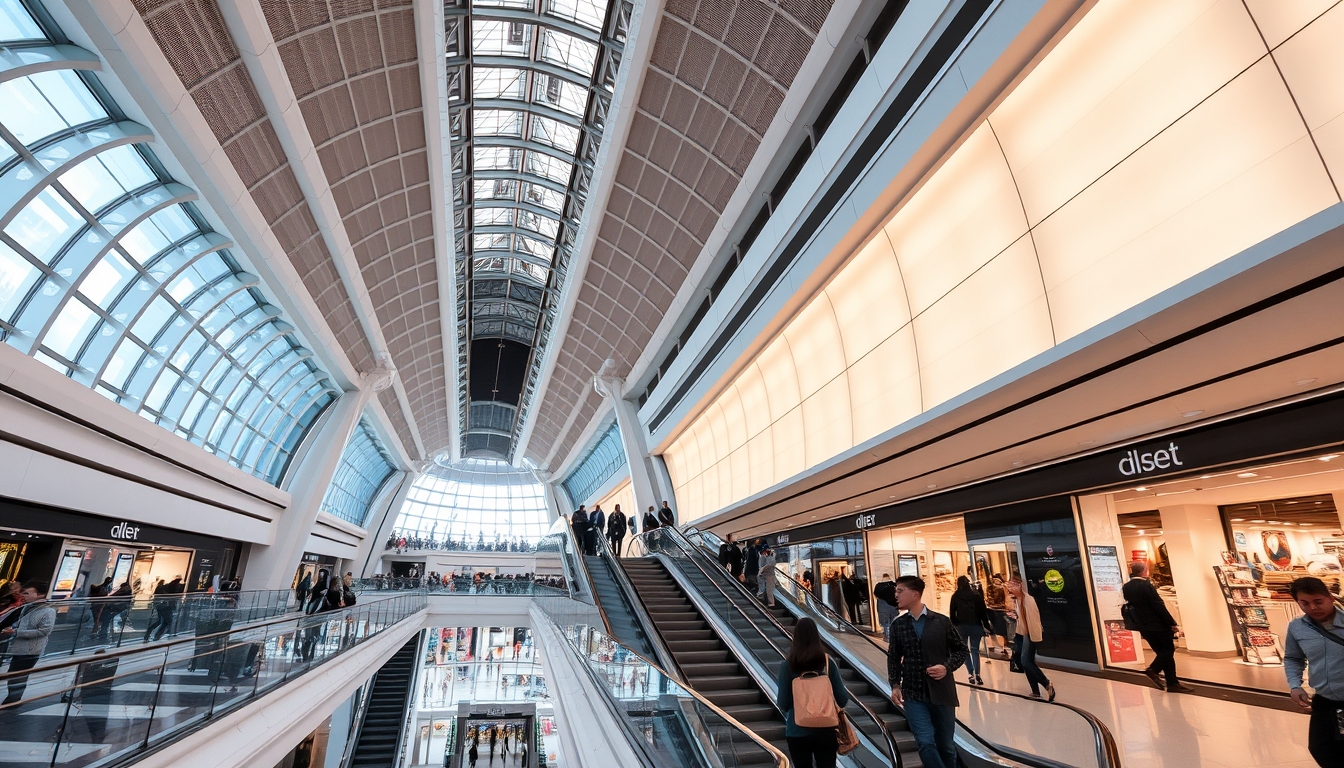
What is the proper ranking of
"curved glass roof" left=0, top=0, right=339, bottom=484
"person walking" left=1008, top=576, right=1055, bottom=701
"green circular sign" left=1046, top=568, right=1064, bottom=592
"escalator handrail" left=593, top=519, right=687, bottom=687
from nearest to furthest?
"person walking" left=1008, top=576, right=1055, bottom=701 → "escalator handrail" left=593, top=519, right=687, bottom=687 → "curved glass roof" left=0, top=0, right=339, bottom=484 → "green circular sign" left=1046, top=568, right=1064, bottom=592

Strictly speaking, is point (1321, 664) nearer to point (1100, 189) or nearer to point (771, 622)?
point (1100, 189)

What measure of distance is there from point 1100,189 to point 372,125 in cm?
1438

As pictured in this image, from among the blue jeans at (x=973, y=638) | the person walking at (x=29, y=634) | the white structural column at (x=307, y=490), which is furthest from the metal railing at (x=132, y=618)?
the white structural column at (x=307, y=490)

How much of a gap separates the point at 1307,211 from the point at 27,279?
17397 mm

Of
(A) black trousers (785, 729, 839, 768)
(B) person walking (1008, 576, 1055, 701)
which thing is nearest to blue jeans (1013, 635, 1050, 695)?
(B) person walking (1008, 576, 1055, 701)

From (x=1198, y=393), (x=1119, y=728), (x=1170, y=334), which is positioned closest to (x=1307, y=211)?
(x=1170, y=334)

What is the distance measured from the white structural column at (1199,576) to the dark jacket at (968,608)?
211 inches

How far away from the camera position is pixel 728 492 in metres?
22.2

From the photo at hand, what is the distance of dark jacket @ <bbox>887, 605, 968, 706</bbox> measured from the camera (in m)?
4.42

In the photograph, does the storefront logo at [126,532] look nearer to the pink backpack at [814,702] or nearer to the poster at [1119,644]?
the pink backpack at [814,702]

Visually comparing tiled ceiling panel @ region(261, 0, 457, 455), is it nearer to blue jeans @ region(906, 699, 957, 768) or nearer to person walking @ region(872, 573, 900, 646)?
person walking @ region(872, 573, 900, 646)

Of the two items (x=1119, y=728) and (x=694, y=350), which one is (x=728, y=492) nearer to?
(x=694, y=350)

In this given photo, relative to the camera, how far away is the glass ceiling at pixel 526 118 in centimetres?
1608

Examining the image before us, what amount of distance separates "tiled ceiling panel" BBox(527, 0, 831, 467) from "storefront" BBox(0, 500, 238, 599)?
47.2 ft
